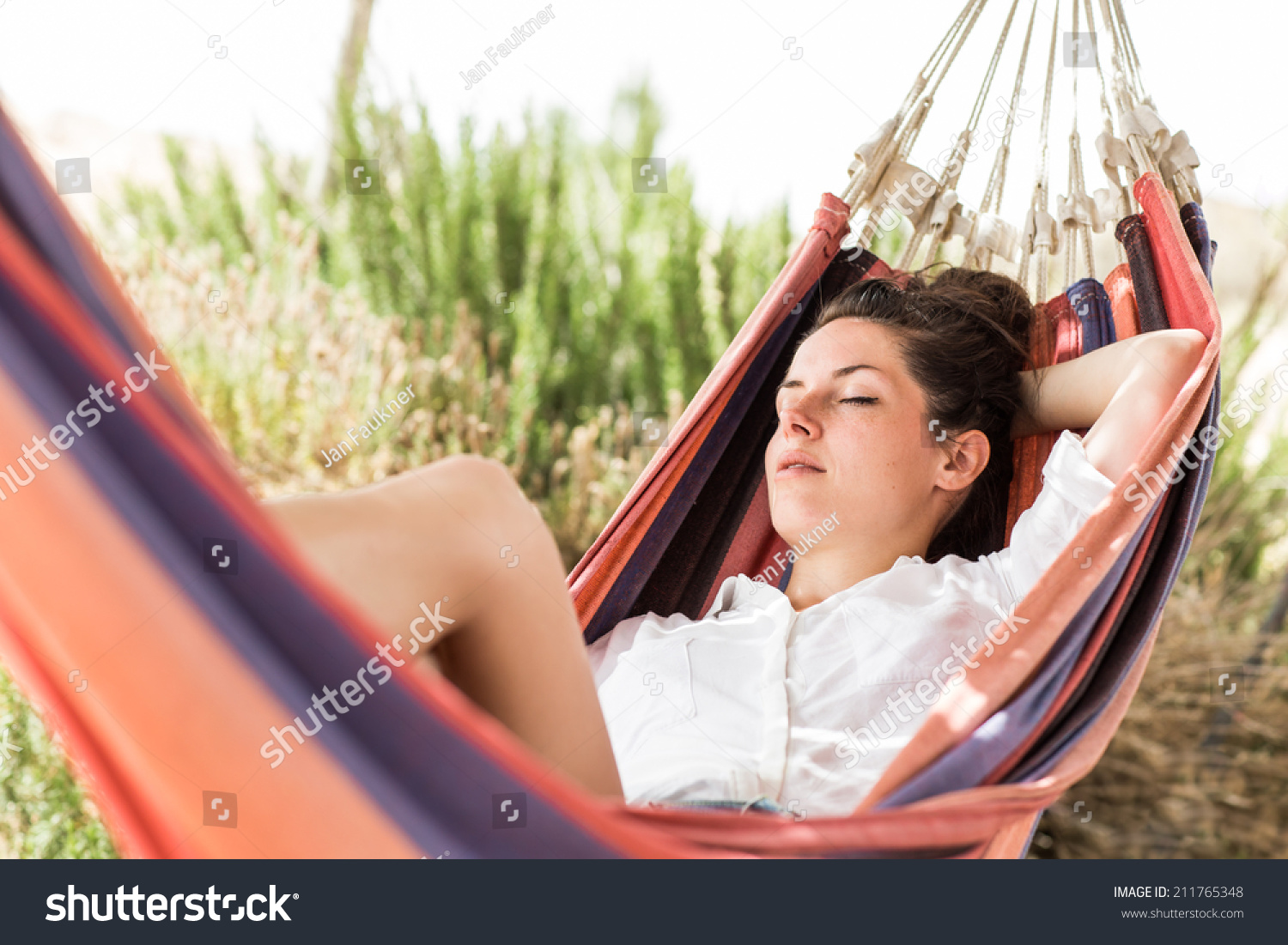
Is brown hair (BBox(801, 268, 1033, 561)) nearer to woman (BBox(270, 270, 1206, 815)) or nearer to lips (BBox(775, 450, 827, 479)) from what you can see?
woman (BBox(270, 270, 1206, 815))

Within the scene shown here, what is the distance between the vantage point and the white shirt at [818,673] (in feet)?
3.43

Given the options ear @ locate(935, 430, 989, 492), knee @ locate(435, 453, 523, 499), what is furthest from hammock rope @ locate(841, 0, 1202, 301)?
knee @ locate(435, 453, 523, 499)

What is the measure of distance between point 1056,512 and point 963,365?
1.01 ft

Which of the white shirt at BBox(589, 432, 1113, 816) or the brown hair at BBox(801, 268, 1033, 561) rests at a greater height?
the brown hair at BBox(801, 268, 1033, 561)

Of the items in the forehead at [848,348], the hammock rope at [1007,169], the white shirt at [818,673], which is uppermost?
the hammock rope at [1007,169]

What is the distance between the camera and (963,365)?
1.44 meters

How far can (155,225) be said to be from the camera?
3.62 m

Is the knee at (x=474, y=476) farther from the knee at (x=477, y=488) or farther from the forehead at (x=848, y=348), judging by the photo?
the forehead at (x=848, y=348)

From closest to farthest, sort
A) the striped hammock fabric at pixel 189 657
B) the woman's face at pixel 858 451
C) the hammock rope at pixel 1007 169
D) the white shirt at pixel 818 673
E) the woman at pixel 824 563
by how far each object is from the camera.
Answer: the striped hammock fabric at pixel 189 657
the woman at pixel 824 563
the white shirt at pixel 818 673
the woman's face at pixel 858 451
the hammock rope at pixel 1007 169

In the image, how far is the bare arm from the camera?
123cm

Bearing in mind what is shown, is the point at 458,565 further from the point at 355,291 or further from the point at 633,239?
the point at 633,239

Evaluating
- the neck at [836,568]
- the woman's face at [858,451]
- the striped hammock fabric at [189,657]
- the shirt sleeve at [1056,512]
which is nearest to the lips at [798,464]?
the woman's face at [858,451]

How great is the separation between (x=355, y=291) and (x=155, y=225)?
1272 millimetres
